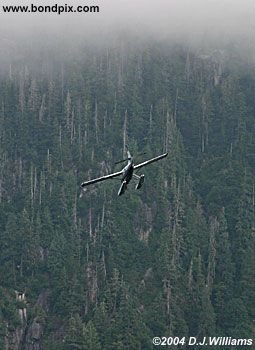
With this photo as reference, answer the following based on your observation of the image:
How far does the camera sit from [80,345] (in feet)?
599

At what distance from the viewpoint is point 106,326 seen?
18762cm

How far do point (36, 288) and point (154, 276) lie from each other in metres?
17.0

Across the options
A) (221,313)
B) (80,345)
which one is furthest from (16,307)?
(221,313)

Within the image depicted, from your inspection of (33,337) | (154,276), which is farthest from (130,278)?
(33,337)

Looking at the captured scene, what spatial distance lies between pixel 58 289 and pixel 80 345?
16.8 meters

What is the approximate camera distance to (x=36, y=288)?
653 feet

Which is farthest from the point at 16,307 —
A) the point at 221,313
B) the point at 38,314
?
the point at 221,313

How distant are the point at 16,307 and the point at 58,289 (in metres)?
7.31

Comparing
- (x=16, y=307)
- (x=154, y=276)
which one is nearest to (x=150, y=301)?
(x=154, y=276)

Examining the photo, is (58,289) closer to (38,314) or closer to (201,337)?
(38,314)

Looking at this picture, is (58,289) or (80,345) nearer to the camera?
(80,345)

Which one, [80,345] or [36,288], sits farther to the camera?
[36,288]

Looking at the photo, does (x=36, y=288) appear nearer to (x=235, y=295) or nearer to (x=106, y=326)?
(x=106, y=326)

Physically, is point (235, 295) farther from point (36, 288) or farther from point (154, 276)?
point (36, 288)
